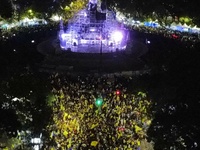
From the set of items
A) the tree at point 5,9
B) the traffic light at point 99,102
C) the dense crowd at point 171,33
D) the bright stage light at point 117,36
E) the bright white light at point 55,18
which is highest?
the tree at point 5,9

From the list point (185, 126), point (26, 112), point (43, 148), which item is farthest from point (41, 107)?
point (185, 126)

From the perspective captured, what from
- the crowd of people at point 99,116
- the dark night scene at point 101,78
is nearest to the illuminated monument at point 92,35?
the dark night scene at point 101,78

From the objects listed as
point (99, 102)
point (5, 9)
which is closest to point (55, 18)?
point (5, 9)

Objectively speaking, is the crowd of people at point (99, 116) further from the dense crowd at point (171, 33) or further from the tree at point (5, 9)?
the tree at point (5, 9)

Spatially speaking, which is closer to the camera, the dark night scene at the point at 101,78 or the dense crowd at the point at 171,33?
the dark night scene at the point at 101,78

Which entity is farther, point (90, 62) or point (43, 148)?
point (90, 62)

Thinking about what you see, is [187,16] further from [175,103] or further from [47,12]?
[175,103]
